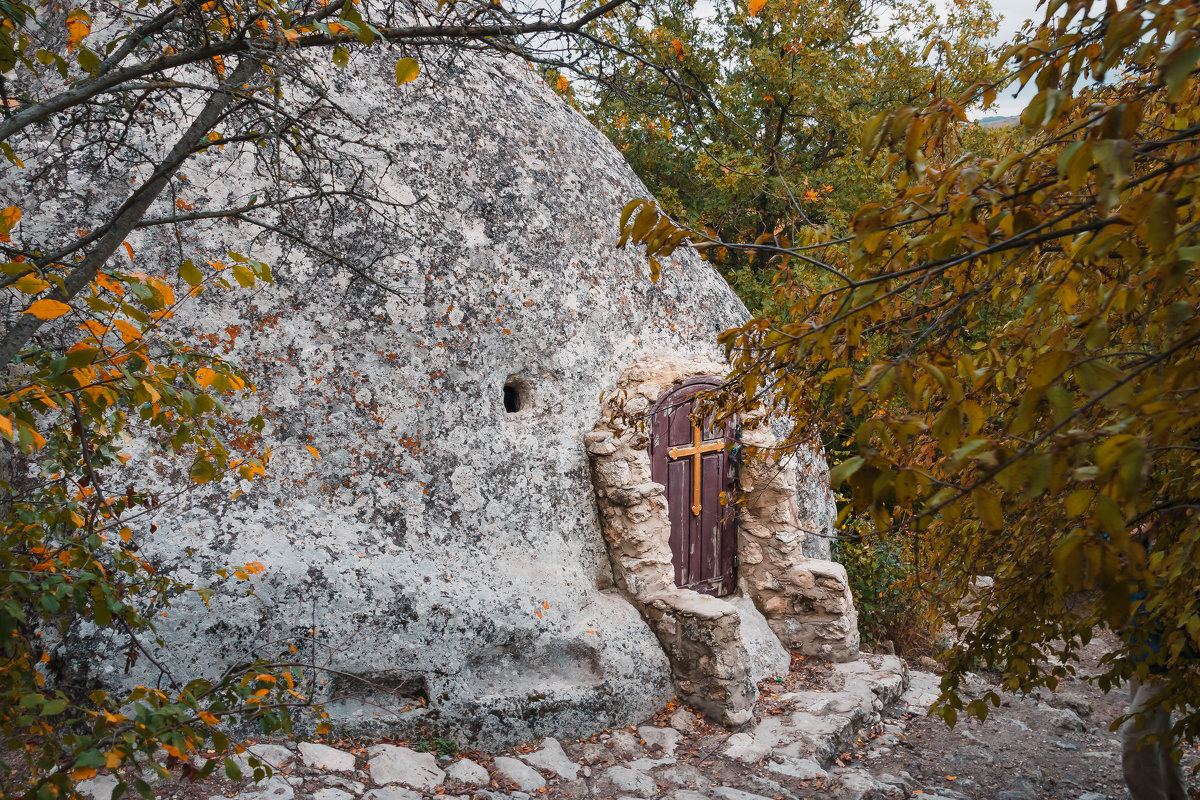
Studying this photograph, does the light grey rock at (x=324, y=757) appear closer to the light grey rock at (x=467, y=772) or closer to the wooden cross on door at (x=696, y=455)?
the light grey rock at (x=467, y=772)

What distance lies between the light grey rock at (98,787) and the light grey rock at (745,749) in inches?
145

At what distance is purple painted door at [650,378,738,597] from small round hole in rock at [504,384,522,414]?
1147 millimetres

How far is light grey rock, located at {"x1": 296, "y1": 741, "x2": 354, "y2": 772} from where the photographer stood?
4.22 meters

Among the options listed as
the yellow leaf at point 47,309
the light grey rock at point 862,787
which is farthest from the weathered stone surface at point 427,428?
the yellow leaf at point 47,309

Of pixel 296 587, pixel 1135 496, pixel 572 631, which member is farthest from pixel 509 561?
pixel 1135 496

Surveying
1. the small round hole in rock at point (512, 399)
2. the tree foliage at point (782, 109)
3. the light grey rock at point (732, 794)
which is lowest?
the light grey rock at point (732, 794)

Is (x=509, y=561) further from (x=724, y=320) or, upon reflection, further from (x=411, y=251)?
(x=724, y=320)

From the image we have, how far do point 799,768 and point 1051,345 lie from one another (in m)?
4.03

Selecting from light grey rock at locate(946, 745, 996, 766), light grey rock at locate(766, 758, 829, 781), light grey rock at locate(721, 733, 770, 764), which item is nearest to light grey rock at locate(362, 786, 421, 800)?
light grey rock at locate(721, 733, 770, 764)

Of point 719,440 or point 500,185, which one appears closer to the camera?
point 500,185

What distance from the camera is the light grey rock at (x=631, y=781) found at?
4754 millimetres

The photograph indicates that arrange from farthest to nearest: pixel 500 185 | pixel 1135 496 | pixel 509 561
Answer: pixel 500 185
pixel 509 561
pixel 1135 496

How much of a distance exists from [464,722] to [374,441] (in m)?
1.90

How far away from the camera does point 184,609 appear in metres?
4.29
